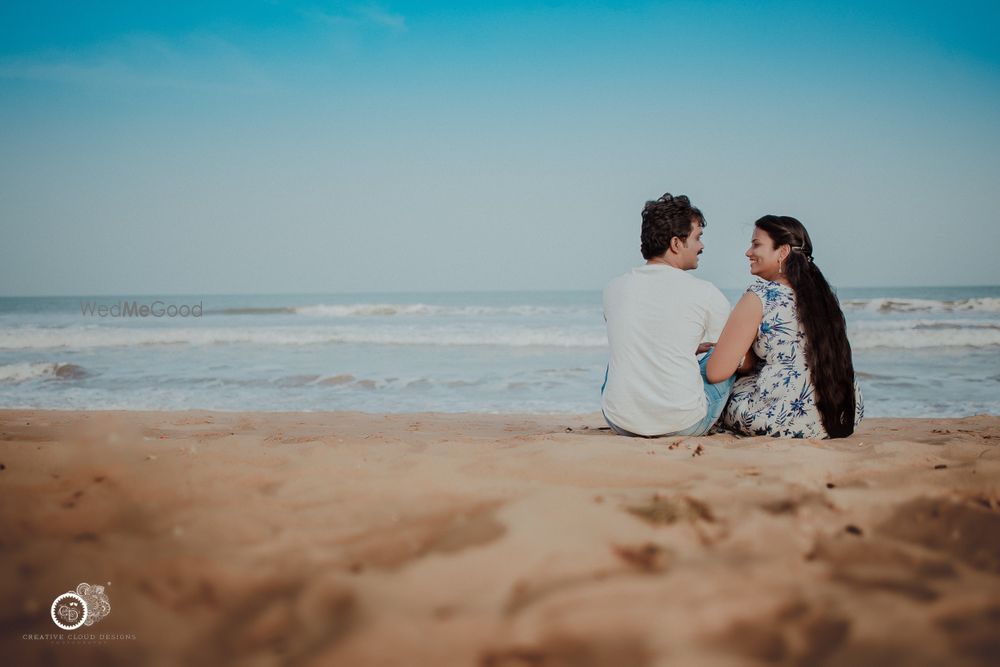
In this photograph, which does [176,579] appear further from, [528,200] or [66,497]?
[528,200]

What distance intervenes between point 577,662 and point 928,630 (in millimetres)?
749

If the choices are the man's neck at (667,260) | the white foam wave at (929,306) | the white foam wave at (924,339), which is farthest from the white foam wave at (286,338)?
the white foam wave at (929,306)

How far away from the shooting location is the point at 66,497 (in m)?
1.86

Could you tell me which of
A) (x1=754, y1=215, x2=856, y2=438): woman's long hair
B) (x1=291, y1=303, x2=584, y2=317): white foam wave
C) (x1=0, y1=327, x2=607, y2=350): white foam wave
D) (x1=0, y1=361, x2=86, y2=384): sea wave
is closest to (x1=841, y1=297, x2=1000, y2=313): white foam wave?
(x1=291, y1=303, x2=584, y2=317): white foam wave

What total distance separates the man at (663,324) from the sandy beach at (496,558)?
0.88 meters

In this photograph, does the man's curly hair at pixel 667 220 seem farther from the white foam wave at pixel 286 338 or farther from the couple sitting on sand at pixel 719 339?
the white foam wave at pixel 286 338

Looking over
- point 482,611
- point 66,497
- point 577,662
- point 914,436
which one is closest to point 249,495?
point 66,497

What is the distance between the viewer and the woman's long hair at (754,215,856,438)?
3.30 m

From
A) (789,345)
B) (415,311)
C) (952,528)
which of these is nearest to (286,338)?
(415,311)

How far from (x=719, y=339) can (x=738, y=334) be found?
121mm

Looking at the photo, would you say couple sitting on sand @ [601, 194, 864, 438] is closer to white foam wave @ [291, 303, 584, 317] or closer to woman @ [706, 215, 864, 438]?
woman @ [706, 215, 864, 438]

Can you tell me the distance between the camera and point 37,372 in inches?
350

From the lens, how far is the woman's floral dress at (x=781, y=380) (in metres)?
3.33

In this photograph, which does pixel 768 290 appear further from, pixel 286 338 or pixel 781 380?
pixel 286 338
